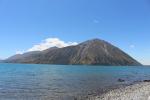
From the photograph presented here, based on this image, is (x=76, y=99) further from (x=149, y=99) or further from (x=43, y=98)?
(x=149, y=99)

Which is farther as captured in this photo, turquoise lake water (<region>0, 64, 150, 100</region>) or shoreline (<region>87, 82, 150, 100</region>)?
turquoise lake water (<region>0, 64, 150, 100</region>)

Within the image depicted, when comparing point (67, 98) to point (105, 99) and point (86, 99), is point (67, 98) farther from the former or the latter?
point (105, 99)

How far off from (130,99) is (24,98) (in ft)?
53.4

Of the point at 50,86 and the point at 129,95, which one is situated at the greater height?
the point at 129,95

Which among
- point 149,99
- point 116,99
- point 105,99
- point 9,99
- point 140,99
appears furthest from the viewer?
point 9,99

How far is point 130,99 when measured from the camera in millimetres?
29297

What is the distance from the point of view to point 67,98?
39.9 meters

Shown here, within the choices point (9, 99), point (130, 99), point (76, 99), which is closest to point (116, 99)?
point (130, 99)

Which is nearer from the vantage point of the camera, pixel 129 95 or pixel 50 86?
pixel 129 95

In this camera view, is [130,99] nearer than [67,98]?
Yes

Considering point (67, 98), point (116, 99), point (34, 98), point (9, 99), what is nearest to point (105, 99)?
point (116, 99)

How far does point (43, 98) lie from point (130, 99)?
48.5ft

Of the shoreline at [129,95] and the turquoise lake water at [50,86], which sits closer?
the shoreline at [129,95]

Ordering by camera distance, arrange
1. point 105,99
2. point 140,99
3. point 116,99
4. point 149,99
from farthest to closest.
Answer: point 105,99 < point 116,99 < point 140,99 < point 149,99
